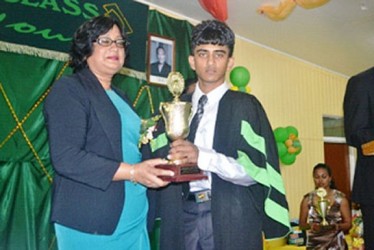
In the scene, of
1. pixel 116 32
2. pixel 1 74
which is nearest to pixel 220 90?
pixel 116 32

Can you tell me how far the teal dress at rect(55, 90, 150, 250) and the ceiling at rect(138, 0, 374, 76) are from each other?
2528 millimetres

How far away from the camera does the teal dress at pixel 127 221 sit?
4.41 feet

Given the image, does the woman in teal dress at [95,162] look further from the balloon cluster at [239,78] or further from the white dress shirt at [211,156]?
the balloon cluster at [239,78]

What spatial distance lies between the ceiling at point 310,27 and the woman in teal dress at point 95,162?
2483 mm

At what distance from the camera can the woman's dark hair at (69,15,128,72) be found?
1.50m

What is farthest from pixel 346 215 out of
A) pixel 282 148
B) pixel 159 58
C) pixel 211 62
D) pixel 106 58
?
pixel 106 58

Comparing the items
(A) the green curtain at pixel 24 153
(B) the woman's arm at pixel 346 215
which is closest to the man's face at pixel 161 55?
(A) the green curtain at pixel 24 153

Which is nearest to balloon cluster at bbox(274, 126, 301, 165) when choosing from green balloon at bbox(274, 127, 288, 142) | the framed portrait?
green balloon at bbox(274, 127, 288, 142)

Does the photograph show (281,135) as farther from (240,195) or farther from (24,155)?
(240,195)

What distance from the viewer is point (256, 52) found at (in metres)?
5.52

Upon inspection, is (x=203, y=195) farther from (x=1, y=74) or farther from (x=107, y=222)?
(x=1, y=74)

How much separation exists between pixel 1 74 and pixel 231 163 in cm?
183

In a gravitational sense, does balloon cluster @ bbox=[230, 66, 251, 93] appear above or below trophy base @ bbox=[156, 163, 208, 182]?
above

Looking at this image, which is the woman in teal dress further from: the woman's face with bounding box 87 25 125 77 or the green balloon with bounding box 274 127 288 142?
the green balloon with bounding box 274 127 288 142
